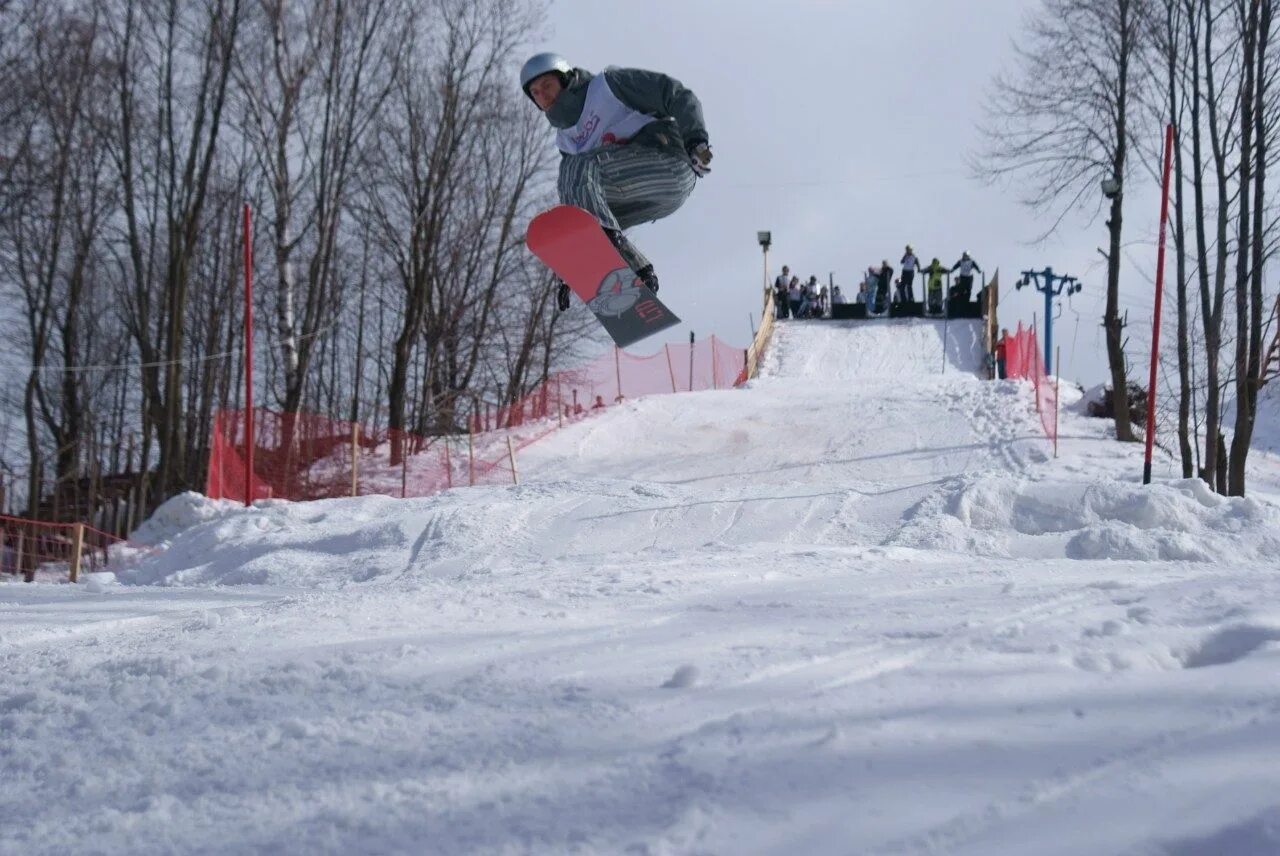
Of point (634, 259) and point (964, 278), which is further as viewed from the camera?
point (964, 278)

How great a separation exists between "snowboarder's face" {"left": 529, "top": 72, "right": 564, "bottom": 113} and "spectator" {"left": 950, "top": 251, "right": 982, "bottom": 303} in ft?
73.3

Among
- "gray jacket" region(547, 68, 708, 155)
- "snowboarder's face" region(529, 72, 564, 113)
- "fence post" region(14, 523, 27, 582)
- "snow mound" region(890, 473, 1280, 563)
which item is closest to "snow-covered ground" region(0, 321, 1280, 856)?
"snow mound" region(890, 473, 1280, 563)

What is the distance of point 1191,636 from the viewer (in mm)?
3240

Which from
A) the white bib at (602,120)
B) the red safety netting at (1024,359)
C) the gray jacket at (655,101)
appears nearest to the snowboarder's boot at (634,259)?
the white bib at (602,120)

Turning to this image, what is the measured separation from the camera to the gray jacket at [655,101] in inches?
240

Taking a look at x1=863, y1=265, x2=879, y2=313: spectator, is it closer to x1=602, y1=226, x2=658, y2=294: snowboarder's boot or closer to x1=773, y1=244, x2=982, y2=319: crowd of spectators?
x1=773, y1=244, x2=982, y2=319: crowd of spectators

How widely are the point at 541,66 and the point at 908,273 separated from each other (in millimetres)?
22546

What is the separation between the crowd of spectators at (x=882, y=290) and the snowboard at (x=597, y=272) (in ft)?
67.8

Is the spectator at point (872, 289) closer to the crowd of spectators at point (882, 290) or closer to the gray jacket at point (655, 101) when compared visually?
the crowd of spectators at point (882, 290)

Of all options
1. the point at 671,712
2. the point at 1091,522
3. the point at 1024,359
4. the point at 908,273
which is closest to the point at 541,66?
the point at 671,712

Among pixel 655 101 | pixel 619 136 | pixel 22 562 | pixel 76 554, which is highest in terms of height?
pixel 655 101

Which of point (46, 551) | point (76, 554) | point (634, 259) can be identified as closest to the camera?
point (634, 259)

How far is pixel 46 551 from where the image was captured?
15625mm

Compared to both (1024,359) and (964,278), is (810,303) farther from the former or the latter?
(1024,359)
